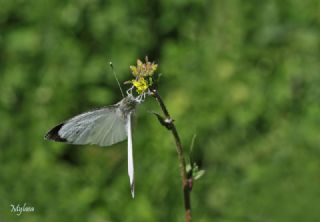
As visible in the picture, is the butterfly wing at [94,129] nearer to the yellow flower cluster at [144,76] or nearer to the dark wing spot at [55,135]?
the dark wing spot at [55,135]

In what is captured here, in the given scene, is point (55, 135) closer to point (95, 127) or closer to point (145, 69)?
point (95, 127)

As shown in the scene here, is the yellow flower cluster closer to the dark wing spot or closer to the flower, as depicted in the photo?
the flower

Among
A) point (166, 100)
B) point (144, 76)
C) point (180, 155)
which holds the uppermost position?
point (166, 100)

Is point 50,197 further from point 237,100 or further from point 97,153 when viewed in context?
point 237,100

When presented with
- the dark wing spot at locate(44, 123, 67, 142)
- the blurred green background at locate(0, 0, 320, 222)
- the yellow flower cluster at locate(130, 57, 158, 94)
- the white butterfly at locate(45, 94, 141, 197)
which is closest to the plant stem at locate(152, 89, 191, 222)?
the yellow flower cluster at locate(130, 57, 158, 94)

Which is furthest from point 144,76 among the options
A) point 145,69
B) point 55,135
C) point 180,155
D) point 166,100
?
point 166,100

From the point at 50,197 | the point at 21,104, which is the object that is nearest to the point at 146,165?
the point at 50,197

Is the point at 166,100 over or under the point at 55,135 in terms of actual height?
over
